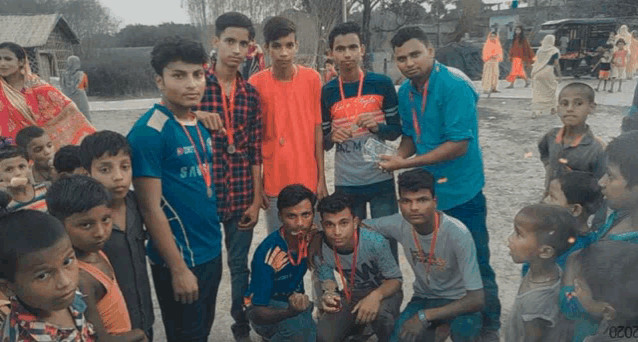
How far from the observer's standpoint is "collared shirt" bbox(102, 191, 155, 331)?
2.21 m

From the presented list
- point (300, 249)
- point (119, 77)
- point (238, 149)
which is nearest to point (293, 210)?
point (300, 249)

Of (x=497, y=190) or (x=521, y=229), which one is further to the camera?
(x=497, y=190)

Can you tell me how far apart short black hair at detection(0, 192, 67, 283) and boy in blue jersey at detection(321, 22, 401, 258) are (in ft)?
6.36

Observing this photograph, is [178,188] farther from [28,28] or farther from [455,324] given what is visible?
[28,28]

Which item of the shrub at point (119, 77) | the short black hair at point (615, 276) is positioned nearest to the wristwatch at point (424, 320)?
the short black hair at point (615, 276)

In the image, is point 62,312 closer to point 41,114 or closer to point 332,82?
point 332,82

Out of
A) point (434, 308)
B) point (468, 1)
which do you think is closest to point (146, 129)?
point (434, 308)

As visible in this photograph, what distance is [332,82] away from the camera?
339 centimetres

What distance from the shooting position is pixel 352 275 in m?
3.01

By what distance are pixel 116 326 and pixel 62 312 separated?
267 mm

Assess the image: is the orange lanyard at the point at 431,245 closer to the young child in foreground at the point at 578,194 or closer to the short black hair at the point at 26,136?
the young child in foreground at the point at 578,194

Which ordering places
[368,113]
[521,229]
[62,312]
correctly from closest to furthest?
[62,312]
[521,229]
[368,113]

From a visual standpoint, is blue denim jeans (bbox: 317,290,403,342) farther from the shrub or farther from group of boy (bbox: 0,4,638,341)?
the shrub

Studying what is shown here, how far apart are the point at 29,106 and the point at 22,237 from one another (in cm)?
311
